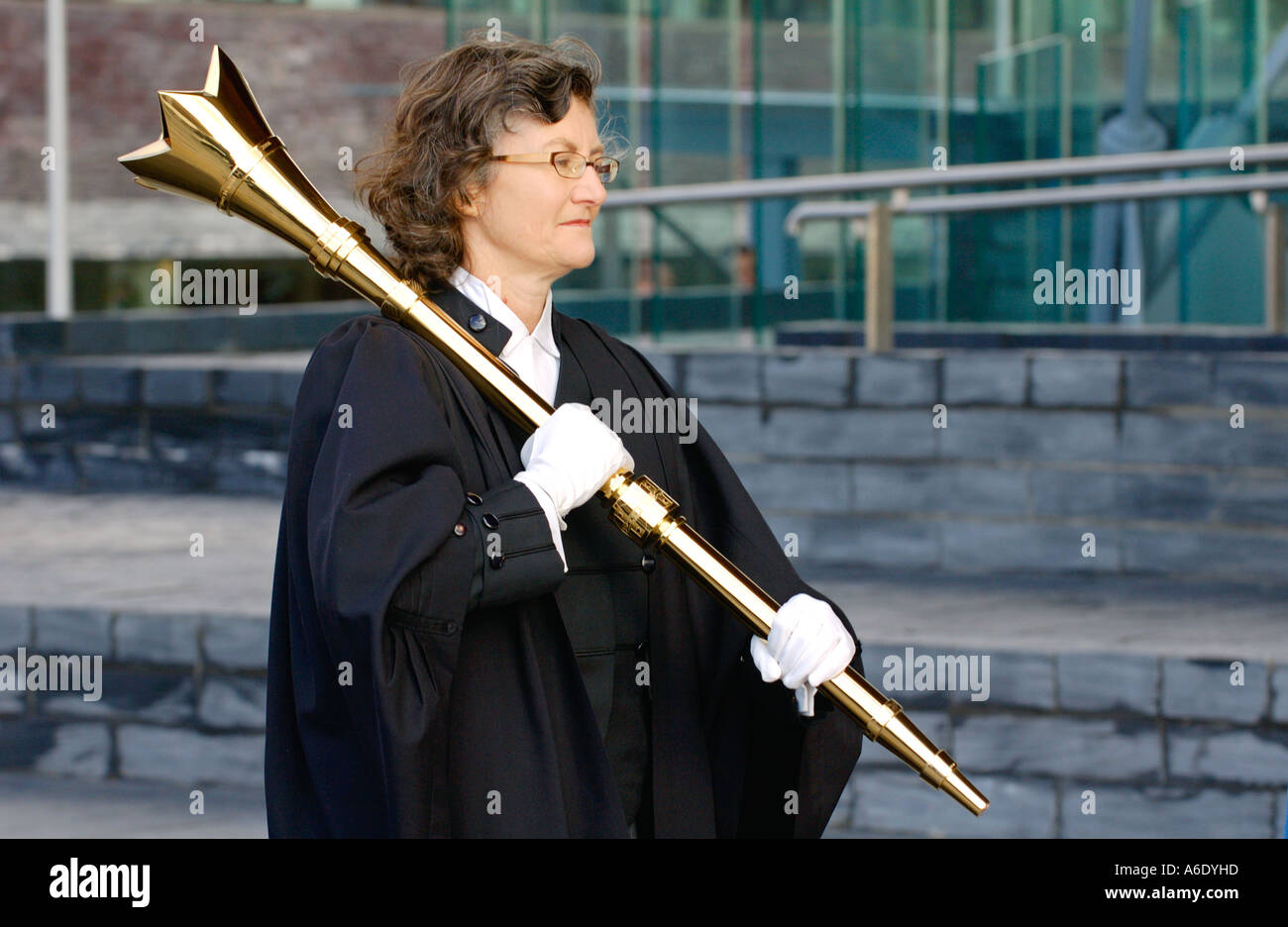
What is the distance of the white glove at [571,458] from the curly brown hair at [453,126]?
0.33 metres

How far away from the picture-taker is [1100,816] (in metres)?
5.03

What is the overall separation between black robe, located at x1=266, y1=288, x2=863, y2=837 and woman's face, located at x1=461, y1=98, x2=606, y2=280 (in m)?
0.12

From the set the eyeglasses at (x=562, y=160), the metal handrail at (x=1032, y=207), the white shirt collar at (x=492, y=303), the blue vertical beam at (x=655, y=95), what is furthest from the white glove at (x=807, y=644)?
the blue vertical beam at (x=655, y=95)

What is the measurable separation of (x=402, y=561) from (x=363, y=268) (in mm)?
456

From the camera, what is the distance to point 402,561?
2.21m

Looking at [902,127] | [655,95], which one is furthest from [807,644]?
[655,95]

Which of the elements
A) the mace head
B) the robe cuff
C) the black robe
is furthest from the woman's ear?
the robe cuff

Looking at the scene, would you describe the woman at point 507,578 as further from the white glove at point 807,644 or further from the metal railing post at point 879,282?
the metal railing post at point 879,282

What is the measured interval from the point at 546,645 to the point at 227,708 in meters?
3.55

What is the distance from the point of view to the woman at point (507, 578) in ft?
7.39

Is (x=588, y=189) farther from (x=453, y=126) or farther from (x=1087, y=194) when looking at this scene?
(x=1087, y=194)

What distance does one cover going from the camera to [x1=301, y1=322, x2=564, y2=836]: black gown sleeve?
7.28ft
